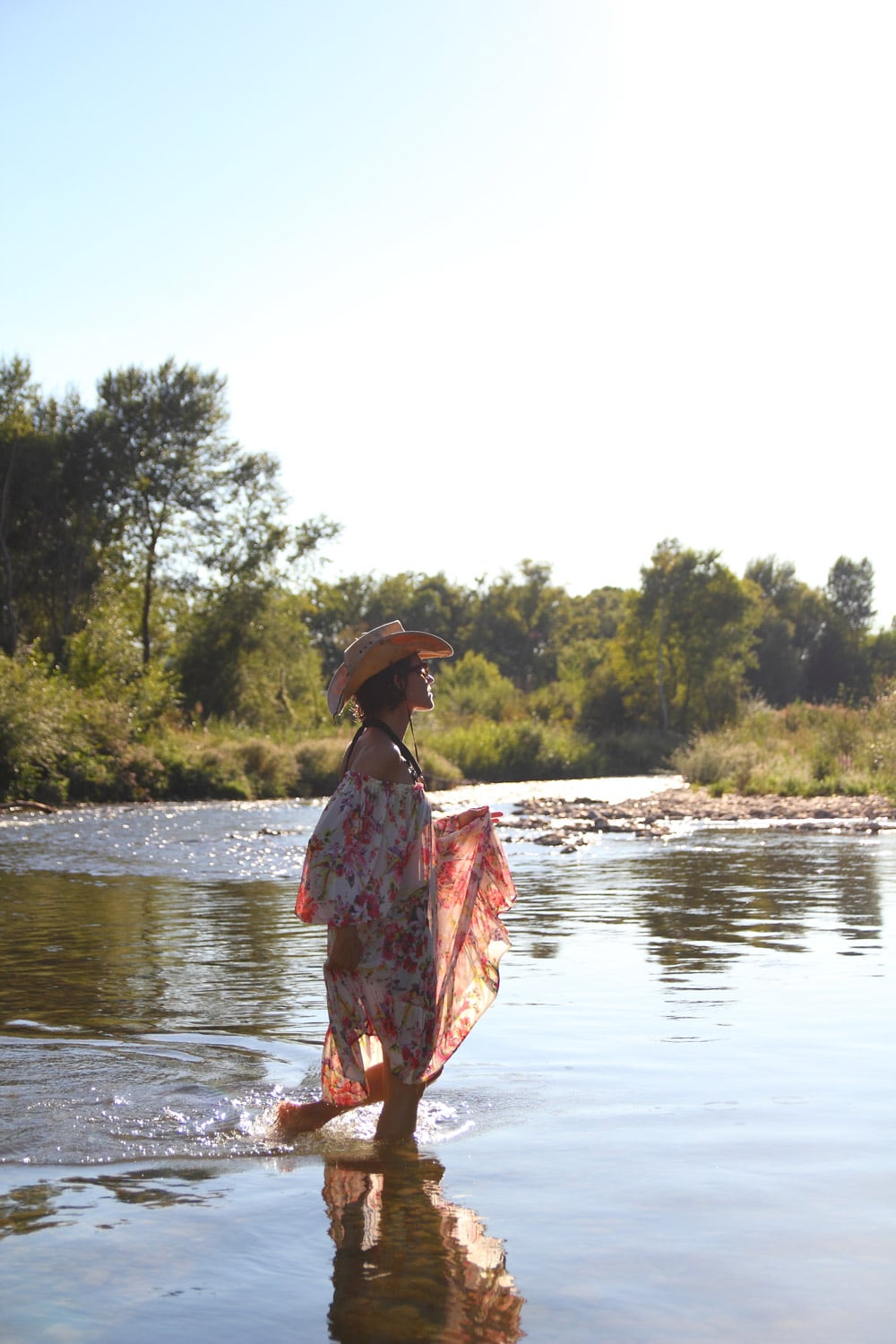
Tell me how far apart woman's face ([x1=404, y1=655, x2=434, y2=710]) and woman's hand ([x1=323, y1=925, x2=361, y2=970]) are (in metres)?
0.85

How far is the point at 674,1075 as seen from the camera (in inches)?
225

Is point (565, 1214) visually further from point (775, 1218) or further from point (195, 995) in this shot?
point (195, 995)

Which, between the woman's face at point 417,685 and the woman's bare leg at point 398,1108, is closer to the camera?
the woman's bare leg at point 398,1108

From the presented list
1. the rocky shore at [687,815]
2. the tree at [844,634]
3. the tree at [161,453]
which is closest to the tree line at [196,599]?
the tree at [161,453]

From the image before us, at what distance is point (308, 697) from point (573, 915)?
124 ft

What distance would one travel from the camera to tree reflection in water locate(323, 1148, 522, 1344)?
3.18m

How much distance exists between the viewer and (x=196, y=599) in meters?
47.3

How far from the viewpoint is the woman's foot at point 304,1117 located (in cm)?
493

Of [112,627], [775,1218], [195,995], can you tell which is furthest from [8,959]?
[112,627]

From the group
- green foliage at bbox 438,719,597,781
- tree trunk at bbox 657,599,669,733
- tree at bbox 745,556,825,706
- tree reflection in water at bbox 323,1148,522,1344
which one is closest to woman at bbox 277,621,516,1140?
tree reflection in water at bbox 323,1148,522,1344

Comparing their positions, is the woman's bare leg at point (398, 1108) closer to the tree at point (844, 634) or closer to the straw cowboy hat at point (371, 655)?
the straw cowboy hat at point (371, 655)

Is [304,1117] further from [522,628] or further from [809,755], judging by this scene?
[522,628]

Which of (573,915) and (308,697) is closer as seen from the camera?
(573,915)

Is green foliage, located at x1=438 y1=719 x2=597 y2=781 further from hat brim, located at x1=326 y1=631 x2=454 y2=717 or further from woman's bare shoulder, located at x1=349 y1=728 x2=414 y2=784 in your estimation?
woman's bare shoulder, located at x1=349 y1=728 x2=414 y2=784
